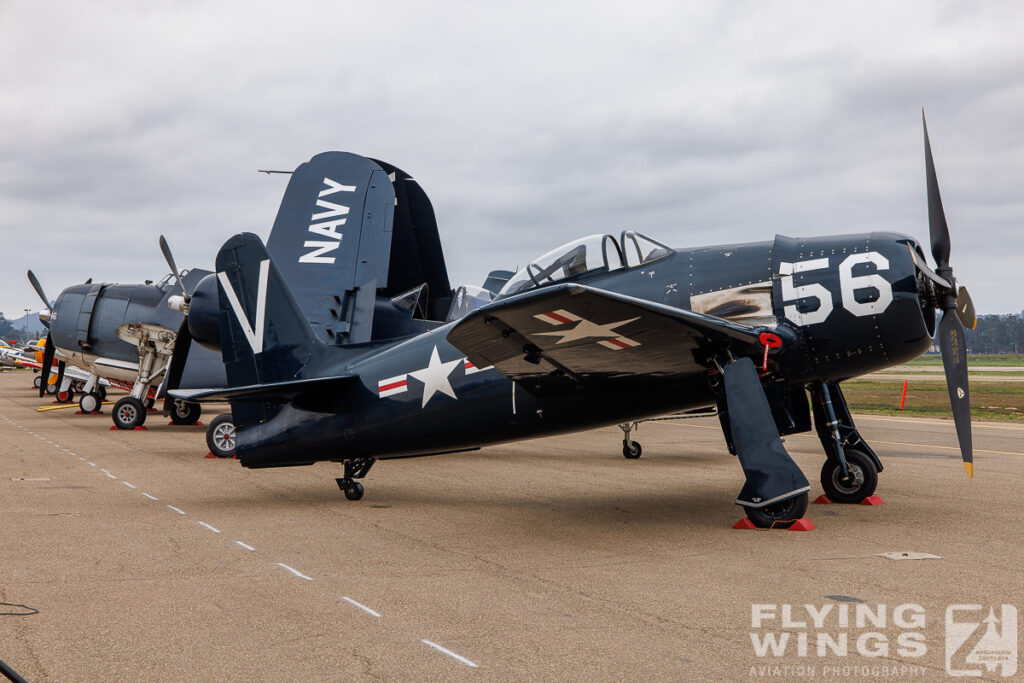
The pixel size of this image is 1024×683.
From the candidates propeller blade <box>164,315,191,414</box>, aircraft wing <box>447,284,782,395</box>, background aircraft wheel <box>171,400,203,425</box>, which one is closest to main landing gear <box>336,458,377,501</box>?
aircraft wing <box>447,284,782,395</box>

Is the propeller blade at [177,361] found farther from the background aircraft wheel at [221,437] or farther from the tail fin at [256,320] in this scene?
the tail fin at [256,320]

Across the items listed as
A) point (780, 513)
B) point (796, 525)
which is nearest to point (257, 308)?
point (780, 513)

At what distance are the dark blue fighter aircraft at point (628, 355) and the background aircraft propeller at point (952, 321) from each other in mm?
17

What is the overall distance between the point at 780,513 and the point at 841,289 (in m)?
1.98

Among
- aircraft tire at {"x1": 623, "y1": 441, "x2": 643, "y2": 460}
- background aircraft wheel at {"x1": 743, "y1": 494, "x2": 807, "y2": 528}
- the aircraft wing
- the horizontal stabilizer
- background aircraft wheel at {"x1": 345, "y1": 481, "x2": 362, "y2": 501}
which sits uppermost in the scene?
the aircraft wing

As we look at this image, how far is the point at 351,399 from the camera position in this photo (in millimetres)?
8844

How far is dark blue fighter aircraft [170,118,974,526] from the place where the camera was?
6859 mm

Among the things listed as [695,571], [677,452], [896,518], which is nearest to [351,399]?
[695,571]

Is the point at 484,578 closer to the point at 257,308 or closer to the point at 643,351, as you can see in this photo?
the point at 643,351

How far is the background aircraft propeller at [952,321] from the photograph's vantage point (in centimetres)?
745

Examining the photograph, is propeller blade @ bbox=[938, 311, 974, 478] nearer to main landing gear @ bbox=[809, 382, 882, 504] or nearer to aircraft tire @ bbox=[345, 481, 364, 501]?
main landing gear @ bbox=[809, 382, 882, 504]

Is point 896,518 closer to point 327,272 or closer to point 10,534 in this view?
point 10,534

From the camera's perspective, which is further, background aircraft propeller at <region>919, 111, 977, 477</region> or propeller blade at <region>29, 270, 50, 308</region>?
propeller blade at <region>29, 270, 50, 308</region>

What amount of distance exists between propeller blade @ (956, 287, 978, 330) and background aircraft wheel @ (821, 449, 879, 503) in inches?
66.4
